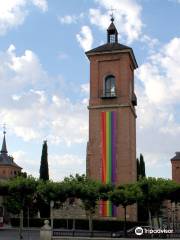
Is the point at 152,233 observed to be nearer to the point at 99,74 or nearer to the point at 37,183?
the point at 37,183

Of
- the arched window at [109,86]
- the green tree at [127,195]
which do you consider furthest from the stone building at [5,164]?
the green tree at [127,195]

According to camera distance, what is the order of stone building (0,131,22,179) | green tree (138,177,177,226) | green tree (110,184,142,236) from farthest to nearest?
stone building (0,131,22,179), green tree (110,184,142,236), green tree (138,177,177,226)

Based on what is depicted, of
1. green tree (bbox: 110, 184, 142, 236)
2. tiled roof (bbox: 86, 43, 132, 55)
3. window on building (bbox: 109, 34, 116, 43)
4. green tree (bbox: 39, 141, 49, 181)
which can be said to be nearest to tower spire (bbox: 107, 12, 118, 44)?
window on building (bbox: 109, 34, 116, 43)

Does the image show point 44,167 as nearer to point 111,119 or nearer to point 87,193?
point 111,119

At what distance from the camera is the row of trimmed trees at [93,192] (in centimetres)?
4128

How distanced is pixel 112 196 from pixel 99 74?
21657 mm

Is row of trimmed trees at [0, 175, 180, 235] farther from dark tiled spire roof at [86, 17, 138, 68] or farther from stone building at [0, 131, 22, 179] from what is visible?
stone building at [0, 131, 22, 179]

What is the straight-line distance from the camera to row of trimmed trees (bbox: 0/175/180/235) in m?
41.3

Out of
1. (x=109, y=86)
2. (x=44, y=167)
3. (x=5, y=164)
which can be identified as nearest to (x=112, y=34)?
(x=109, y=86)

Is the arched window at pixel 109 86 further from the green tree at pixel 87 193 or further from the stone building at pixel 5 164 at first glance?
the stone building at pixel 5 164

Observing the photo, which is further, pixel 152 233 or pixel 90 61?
pixel 90 61

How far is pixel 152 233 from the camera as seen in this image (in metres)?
32.8

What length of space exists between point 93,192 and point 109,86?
20.1 meters

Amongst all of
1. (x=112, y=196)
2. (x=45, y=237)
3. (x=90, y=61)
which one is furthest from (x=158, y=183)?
(x=90, y=61)
